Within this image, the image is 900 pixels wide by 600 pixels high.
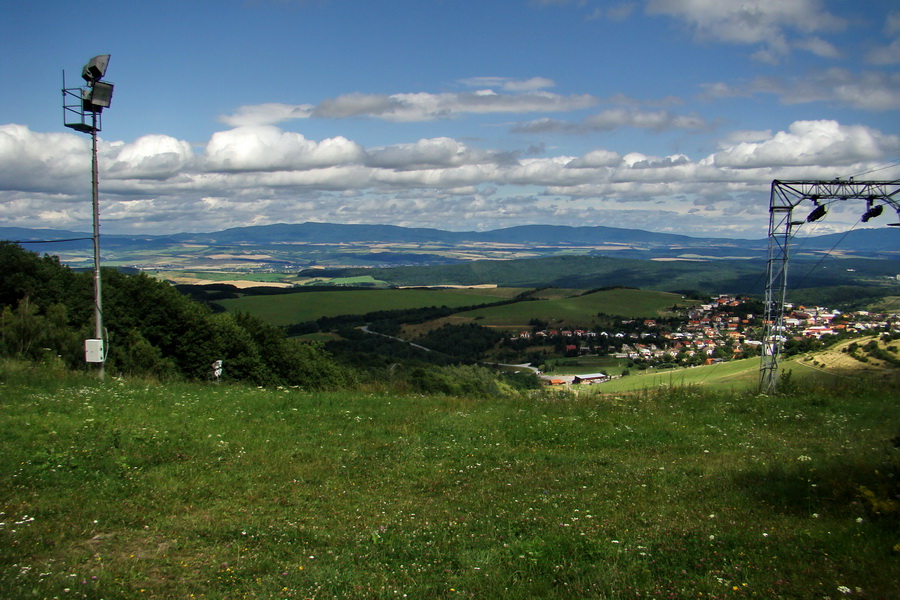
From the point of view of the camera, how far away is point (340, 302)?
11962cm

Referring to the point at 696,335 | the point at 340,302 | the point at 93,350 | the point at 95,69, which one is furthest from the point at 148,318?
the point at 340,302

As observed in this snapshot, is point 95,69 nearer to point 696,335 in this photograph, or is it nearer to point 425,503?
point 425,503

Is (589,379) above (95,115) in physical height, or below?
below

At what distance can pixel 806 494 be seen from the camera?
26.3 feet

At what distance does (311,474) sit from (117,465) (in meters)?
2.94

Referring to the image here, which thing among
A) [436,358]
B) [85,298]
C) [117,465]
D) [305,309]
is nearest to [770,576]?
[117,465]

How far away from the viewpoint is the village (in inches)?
2007

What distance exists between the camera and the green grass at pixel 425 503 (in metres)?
5.99

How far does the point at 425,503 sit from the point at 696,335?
229 feet

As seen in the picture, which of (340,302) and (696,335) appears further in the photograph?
(340,302)

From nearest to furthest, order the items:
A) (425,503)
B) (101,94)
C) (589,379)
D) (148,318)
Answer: (425,503)
(101,94)
(148,318)
(589,379)

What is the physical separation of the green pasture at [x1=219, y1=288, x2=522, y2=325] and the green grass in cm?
8218

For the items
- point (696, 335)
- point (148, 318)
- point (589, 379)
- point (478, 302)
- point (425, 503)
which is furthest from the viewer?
point (478, 302)

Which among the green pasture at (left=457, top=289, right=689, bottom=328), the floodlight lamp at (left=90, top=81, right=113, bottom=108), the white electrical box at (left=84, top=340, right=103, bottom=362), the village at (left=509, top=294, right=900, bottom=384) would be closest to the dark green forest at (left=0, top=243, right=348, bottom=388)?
the white electrical box at (left=84, top=340, right=103, bottom=362)
